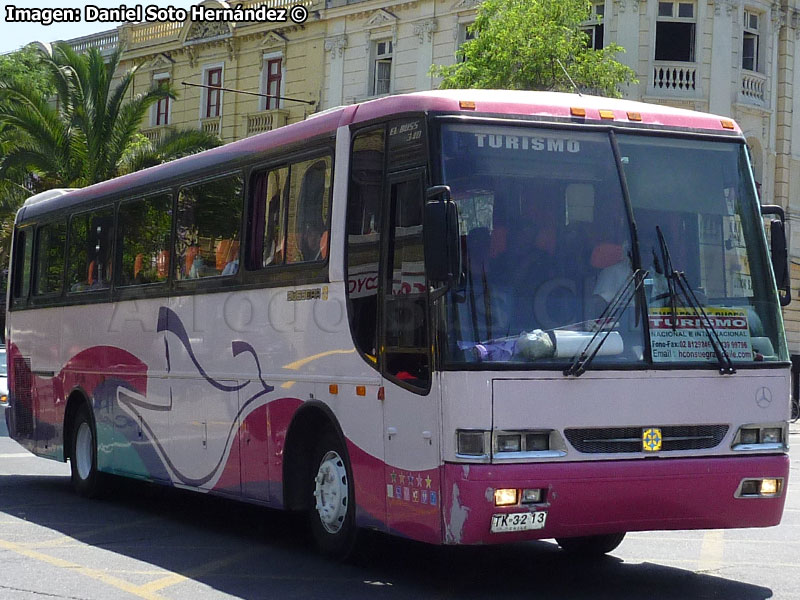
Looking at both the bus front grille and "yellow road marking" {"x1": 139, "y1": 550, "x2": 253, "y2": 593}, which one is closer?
the bus front grille

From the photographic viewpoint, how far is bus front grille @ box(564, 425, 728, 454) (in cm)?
836

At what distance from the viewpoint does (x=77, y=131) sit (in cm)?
3266

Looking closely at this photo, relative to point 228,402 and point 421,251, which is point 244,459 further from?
point 421,251

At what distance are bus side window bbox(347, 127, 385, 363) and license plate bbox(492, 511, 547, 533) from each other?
4.95 feet

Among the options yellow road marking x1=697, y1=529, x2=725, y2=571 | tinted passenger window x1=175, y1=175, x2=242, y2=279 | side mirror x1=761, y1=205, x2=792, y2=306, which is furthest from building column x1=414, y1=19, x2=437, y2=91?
side mirror x1=761, y1=205, x2=792, y2=306

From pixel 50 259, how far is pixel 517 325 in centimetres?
861

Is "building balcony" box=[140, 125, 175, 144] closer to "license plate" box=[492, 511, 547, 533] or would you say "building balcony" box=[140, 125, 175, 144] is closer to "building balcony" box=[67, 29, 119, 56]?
"building balcony" box=[67, 29, 119, 56]

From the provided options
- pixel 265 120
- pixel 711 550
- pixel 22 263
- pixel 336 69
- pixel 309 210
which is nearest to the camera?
pixel 309 210

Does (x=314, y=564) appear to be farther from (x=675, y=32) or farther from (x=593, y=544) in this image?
(x=675, y=32)

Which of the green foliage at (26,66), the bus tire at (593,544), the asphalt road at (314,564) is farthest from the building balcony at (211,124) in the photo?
the bus tire at (593,544)

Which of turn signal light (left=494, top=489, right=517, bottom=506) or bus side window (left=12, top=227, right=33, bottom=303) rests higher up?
bus side window (left=12, top=227, right=33, bottom=303)

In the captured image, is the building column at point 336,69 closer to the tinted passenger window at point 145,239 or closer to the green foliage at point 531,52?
the green foliage at point 531,52

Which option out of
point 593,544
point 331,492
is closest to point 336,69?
point 593,544

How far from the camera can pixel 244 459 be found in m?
11.0
